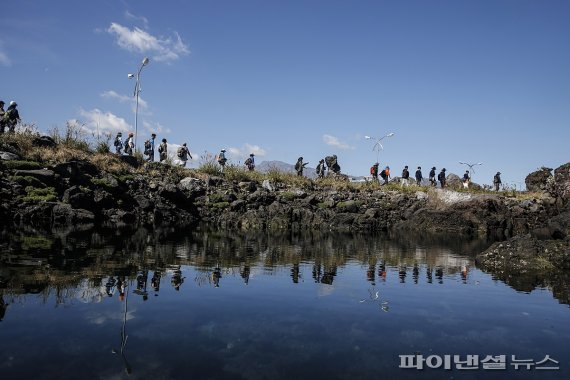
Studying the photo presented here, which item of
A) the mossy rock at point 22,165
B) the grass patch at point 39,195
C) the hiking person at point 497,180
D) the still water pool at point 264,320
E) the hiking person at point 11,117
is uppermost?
the hiking person at point 11,117

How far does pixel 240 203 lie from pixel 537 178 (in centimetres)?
3966

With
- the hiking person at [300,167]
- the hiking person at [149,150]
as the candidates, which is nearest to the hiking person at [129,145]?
the hiking person at [149,150]

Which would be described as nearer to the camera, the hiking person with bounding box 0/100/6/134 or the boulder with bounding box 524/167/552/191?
the hiking person with bounding box 0/100/6/134

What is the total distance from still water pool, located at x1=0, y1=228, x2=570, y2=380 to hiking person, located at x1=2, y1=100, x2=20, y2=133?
876 inches

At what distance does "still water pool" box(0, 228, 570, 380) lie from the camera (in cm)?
594

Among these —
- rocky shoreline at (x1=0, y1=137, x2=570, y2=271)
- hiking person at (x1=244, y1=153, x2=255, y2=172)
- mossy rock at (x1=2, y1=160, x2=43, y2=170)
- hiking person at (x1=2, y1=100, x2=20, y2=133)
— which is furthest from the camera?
hiking person at (x1=244, y1=153, x2=255, y2=172)

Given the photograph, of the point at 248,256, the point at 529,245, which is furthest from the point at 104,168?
Answer: the point at 529,245

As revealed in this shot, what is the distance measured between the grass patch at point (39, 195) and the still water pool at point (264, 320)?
15122mm

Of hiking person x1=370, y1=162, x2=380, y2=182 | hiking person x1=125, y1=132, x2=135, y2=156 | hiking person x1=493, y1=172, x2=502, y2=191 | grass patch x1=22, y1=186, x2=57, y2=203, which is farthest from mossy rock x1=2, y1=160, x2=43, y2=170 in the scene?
hiking person x1=493, y1=172, x2=502, y2=191

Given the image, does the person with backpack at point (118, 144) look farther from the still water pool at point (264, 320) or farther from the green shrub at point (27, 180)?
the still water pool at point (264, 320)

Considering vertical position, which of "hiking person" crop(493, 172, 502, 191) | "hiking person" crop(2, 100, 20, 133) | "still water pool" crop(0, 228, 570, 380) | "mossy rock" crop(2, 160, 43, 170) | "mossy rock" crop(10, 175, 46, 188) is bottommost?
"still water pool" crop(0, 228, 570, 380)

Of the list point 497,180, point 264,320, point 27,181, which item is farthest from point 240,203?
point 497,180

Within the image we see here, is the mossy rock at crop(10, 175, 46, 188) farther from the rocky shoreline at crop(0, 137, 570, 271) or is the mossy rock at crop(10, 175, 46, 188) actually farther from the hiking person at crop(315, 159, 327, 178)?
the hiking person at crop(315, 159, 327, 178)

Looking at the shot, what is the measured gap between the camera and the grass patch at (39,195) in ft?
93.6
